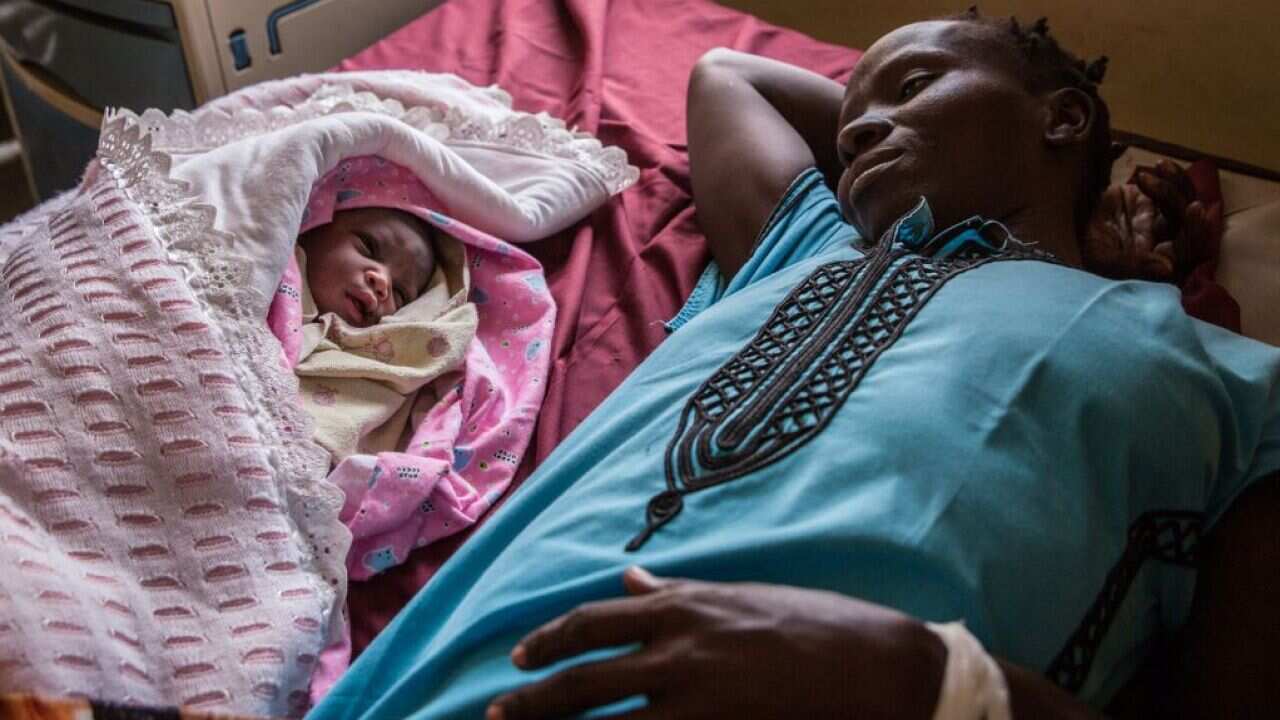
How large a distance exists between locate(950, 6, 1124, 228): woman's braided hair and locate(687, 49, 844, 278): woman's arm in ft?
0.87

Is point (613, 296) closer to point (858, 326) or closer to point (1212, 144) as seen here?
point (858, 326)

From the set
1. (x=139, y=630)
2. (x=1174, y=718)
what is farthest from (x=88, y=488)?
(x=1174, y=718)

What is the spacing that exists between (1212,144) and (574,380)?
1317 millimetres

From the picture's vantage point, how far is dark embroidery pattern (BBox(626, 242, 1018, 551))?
0.89m

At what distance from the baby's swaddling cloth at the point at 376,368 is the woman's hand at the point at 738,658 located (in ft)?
1.67

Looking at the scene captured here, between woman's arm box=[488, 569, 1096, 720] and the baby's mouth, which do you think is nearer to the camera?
woman's arm box=[488, 569, 1096, 720]

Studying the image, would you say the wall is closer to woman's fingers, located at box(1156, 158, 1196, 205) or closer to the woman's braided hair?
woman's fingers, located at box(1156, 158, 1196, 205)

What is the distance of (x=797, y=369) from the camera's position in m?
0.95

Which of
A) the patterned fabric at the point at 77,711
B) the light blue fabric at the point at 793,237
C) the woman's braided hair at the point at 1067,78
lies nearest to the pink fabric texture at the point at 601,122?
the light blue fabric at the point at 793,237

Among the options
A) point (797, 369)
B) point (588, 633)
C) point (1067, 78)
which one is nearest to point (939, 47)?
point (1067, 78)

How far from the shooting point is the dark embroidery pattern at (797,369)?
0.89 m

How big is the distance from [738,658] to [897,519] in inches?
7.2

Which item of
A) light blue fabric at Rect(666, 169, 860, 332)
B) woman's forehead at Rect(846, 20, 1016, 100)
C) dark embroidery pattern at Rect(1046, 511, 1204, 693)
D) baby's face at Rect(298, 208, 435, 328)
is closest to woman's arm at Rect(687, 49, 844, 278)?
light blue fabric at Rect(666, 169, 860, 332)

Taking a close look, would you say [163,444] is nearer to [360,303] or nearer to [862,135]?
[360,303]
